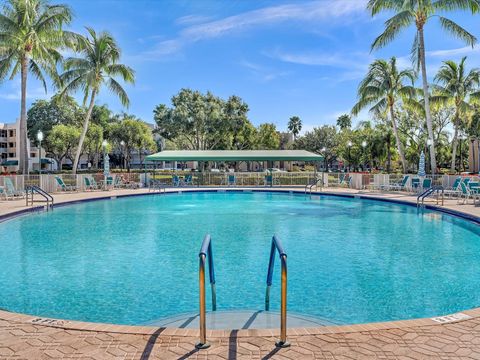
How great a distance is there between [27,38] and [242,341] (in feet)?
74.0

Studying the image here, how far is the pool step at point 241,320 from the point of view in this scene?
4.76 m

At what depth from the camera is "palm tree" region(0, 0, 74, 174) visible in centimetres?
2112

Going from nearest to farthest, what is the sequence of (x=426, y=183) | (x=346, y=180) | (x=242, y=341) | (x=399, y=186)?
(x=242, y=341) < (x=426, y=183) < (x=399, y=186) < (x=346, y=180)

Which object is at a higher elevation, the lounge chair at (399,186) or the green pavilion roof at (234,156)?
the green pavilion roof at (234,156)

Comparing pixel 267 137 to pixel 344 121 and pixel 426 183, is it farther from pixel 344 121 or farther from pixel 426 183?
pixel 344 121

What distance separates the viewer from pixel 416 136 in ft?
141

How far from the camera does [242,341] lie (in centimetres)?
363

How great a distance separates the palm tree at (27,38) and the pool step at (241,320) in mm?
20765

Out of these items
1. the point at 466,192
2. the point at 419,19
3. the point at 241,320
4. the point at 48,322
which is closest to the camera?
the point at 48,322

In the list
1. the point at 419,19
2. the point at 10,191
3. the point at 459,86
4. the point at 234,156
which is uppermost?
the point at 419,19

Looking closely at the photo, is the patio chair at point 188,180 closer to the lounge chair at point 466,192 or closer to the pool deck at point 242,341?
the lounge chair at point 466,192

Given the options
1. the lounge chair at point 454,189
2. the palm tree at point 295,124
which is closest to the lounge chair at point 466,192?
the lounge chair at point 454,189

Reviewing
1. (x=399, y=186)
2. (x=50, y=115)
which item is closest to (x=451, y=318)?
(x=399, y=186)

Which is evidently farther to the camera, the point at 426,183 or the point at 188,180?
the point at 188,180
